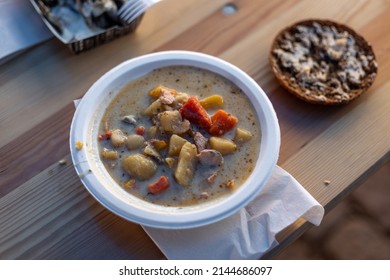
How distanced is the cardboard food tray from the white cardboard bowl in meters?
0.25

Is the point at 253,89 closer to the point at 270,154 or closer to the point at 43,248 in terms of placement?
the point at 270,154

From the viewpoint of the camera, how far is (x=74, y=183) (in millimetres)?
1485

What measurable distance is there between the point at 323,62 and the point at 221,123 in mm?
535

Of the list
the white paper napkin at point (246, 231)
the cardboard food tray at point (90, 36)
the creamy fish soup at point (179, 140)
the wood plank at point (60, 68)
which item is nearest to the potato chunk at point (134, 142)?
the creamy fish soup at point (179, 140)

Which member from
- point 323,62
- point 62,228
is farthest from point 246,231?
point 323,62

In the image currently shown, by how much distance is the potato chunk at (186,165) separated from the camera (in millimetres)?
1337

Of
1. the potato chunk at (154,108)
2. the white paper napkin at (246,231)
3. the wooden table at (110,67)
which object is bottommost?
the white paper napkin at (246,231)

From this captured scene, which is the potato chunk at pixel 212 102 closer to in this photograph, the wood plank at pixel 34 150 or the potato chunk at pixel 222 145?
the potato chunk at pixel 222 145

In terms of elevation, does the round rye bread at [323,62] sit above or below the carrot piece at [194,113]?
below

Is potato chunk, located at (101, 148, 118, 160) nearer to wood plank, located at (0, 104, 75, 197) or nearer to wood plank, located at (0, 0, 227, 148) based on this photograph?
wood plank, located at (0, 104, 75, 197)

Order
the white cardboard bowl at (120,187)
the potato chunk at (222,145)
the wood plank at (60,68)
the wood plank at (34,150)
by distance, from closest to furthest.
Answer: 1. the white cardboard bowl at (120,187)
2. the potato chunk at (222,145)
3. the wood plank at (34,150)
4. the wood plank at (60,68)

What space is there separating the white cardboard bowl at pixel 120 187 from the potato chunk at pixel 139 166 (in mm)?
57

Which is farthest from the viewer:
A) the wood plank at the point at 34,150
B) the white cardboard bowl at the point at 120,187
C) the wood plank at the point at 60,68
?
the wood plank at the point at 60,68

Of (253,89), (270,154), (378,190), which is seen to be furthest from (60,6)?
(378,190)
